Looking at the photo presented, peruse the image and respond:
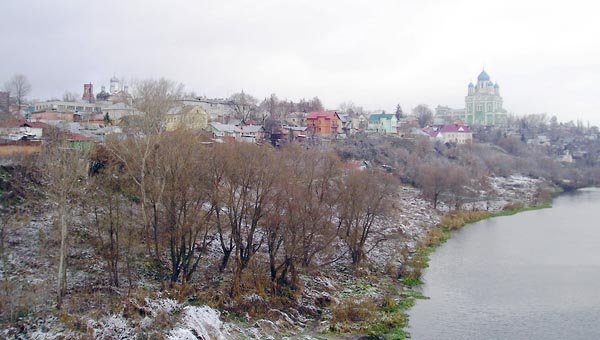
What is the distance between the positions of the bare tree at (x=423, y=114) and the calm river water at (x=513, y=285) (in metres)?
56.7

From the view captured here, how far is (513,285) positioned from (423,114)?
250ft

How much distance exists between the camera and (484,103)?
108 metres

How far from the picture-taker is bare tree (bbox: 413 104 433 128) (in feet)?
289

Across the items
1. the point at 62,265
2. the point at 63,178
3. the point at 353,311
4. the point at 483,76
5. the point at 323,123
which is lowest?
the point at 353,311

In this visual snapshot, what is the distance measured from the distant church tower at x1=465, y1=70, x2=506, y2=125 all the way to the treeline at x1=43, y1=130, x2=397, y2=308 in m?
95.6

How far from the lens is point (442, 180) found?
36.4 meters

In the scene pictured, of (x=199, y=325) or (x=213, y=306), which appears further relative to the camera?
(x=213, y=306)

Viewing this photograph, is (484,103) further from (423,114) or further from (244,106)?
(244,106)

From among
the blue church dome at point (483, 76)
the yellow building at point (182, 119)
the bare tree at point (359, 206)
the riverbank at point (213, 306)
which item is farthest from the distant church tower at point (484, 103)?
the riverbank at point (213, 306)

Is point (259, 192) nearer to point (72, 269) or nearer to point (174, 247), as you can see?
point (174, 247)

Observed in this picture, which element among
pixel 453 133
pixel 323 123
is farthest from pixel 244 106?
pixel 453 133

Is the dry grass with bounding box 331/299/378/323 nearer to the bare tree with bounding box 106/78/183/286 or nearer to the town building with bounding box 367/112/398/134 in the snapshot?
the bare tree with bounding box 106/78/183/286

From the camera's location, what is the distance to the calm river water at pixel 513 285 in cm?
1563

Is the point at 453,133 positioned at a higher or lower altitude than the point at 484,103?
lower
